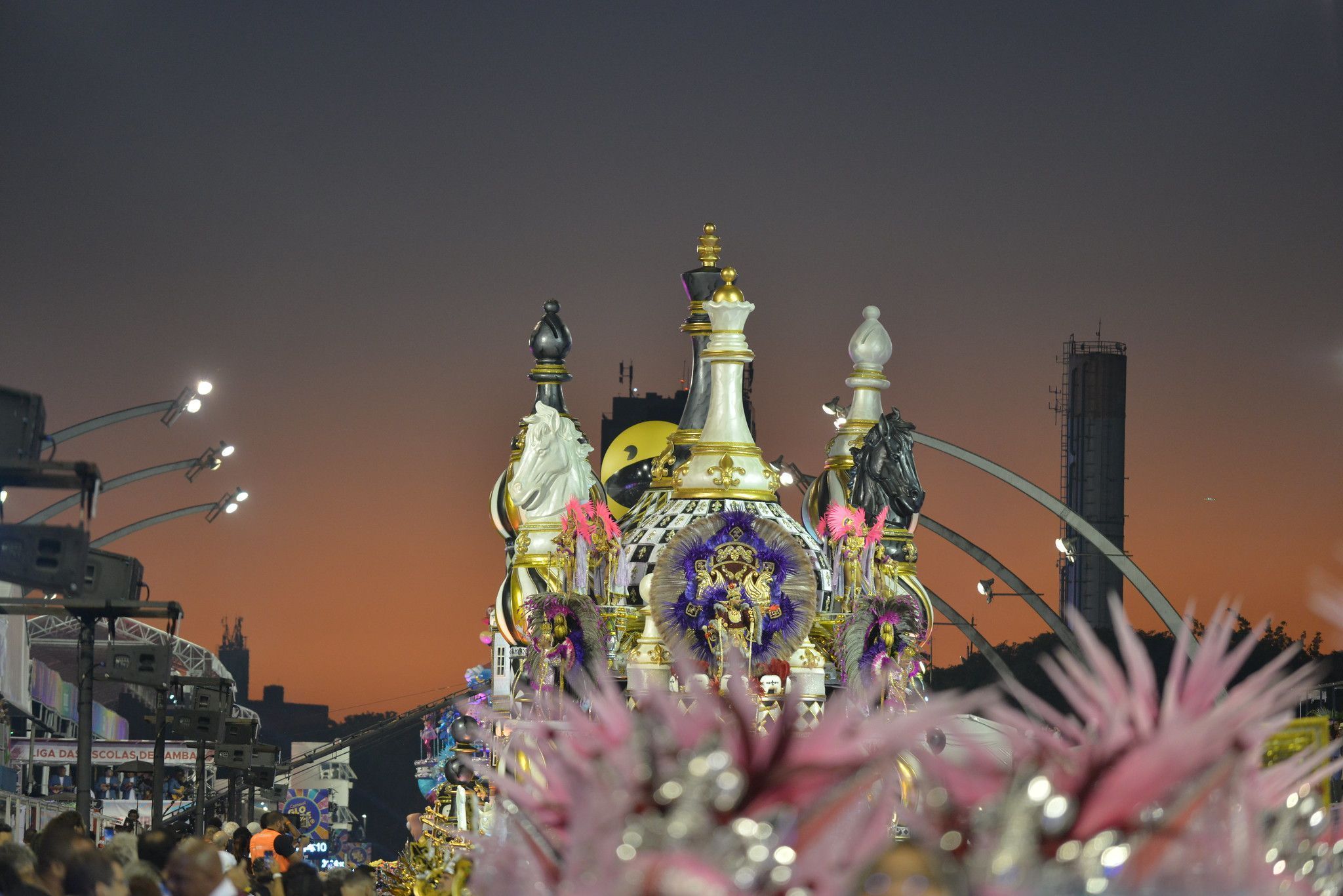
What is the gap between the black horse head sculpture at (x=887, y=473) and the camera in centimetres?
2825

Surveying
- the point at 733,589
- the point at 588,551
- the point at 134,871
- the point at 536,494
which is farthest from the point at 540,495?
the point at 134,871

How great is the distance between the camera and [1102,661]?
5578 millimetres

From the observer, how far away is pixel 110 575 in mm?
18000

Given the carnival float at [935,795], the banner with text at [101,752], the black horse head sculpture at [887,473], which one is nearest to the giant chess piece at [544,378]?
the black horse head sculpture at [887,473]

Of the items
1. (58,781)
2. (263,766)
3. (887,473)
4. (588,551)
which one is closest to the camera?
(588,551)

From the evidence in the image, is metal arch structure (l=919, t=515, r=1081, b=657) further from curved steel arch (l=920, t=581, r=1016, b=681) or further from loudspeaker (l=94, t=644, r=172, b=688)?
loudspeaker (l=94, t=644, r=172, b=688)

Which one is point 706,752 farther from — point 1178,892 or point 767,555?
point 767,555

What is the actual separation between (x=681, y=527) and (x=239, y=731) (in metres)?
5.92

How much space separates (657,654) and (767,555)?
1.93m

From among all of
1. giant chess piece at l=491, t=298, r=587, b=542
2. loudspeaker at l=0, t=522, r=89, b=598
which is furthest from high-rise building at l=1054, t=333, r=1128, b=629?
loudspeaker at l=0, t=522, r=89, b=598

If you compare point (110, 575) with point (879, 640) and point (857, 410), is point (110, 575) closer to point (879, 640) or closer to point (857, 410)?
point (879, 640)

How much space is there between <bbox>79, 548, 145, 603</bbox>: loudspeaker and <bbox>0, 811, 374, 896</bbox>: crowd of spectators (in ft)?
14.8

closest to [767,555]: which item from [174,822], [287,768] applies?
[174,822]

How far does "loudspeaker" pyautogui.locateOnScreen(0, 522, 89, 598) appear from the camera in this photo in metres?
13.9
